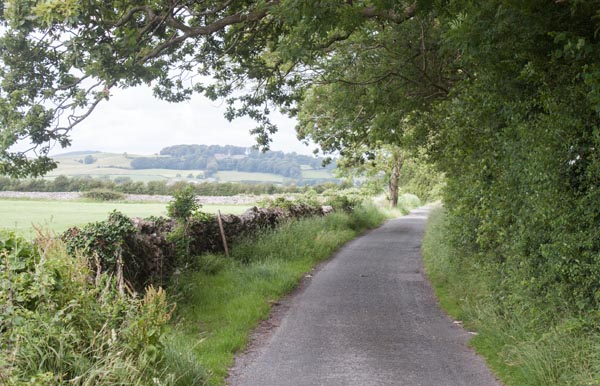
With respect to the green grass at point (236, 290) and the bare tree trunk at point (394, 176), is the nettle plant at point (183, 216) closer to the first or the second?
the green grass at point (236, 290)

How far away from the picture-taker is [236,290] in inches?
431

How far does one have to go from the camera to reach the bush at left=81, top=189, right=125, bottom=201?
1680 centimetres

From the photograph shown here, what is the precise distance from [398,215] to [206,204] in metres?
24.8

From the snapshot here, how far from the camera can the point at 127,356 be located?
5027 mm

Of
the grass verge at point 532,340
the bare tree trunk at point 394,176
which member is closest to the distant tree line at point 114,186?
the grass verge at point 532,340

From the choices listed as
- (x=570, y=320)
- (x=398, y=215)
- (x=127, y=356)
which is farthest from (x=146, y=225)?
(x=398, y=215)

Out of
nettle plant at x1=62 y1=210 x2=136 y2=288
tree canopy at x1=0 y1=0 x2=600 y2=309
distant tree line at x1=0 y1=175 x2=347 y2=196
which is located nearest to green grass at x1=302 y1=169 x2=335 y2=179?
distant tree line at x1=0 y1=175 x2=347 y2=196

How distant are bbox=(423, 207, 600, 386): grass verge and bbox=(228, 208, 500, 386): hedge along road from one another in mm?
282

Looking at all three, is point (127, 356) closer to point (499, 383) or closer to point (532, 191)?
point (499, 383)

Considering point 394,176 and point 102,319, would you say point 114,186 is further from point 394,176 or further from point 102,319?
point 394,176

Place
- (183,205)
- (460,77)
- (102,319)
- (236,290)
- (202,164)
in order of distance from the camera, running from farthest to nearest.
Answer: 1. (202,164)
2. (460,77)
3. (183,205)
4. (236,290)
5. (102,319)

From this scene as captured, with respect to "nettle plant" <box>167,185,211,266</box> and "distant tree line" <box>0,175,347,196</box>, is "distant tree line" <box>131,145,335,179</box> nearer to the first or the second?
"distant tree line" <box>0,175,347,196</box>

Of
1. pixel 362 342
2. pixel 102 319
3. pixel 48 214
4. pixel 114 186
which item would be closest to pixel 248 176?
pixel 114 186

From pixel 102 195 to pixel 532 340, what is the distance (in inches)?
566
